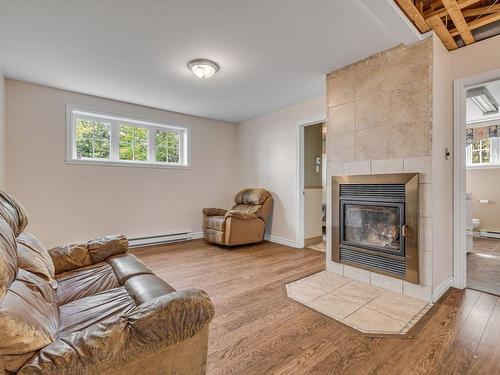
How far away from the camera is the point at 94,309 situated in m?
1.37

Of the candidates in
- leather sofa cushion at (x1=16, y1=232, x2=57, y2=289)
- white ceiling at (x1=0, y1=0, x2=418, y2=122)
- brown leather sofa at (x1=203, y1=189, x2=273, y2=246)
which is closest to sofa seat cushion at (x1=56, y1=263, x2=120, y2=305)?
leather sofa cushion at (x1=16, y1=232, x2=57, y2=289)

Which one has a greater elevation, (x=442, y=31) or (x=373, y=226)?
(x=442, y=31)

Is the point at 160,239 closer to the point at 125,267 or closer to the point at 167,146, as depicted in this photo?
the point at 167,146

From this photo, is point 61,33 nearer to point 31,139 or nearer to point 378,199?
point 31,139

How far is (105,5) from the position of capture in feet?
6.44

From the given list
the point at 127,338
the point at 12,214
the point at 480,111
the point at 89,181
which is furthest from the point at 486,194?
the point at 89,181

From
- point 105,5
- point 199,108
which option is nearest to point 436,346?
point 105,5

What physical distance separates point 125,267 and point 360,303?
6.53ft

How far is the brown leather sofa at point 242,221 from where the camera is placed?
4.20 m

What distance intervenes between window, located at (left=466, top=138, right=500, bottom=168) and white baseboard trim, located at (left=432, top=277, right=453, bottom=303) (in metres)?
3.83

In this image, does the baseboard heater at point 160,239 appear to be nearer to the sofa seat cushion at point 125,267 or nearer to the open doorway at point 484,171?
the sofa seat cushion at point 125,267

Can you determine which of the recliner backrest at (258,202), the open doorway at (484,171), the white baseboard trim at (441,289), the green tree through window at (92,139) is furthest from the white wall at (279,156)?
the open doorway at (484,171)

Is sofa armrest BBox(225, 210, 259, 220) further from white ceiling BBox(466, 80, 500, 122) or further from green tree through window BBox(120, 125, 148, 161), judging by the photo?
white ceiling BBox(466, 80, 500, 122)

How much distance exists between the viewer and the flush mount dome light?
2791 millimetres
